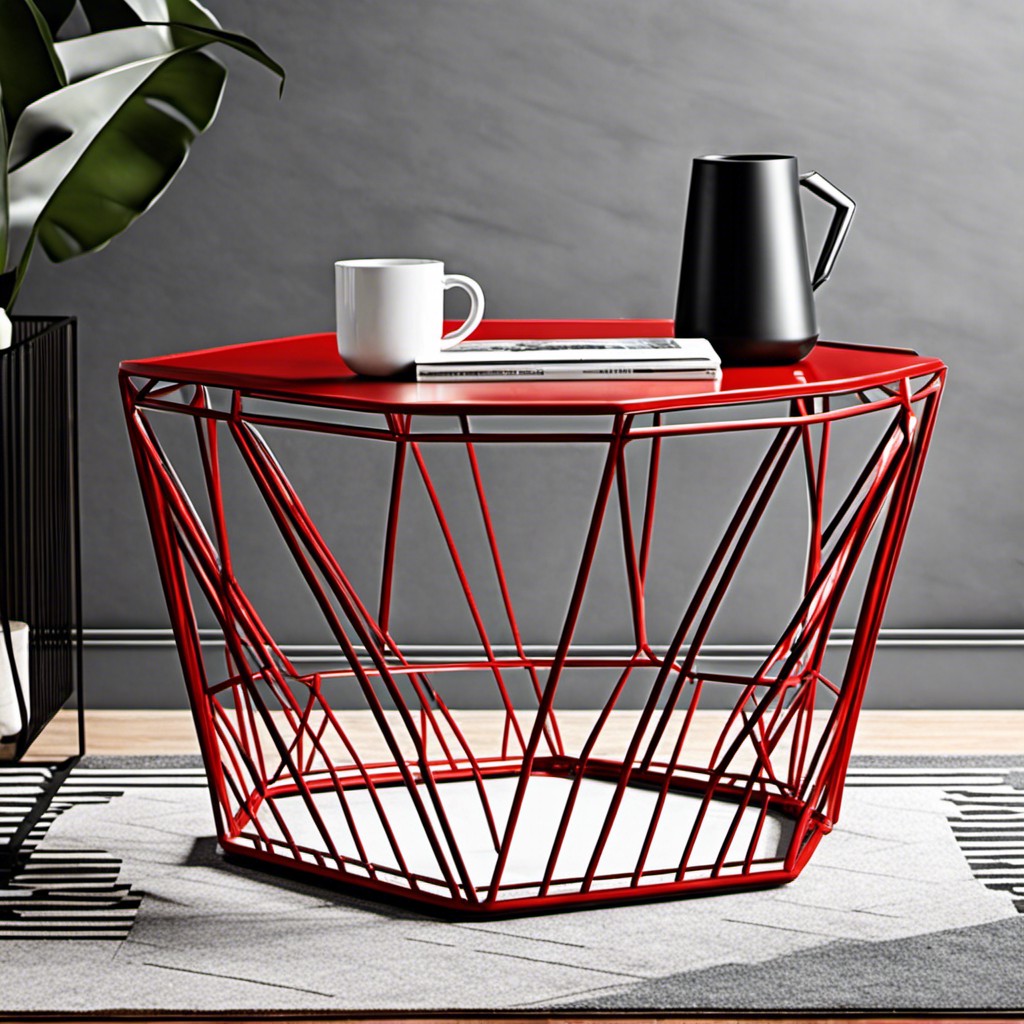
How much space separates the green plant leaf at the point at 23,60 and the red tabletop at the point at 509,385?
38 centimetres

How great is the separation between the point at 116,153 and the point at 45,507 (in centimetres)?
43

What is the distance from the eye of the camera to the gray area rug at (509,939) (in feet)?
3.91

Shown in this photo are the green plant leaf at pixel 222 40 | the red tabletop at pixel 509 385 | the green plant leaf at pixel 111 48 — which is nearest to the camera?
the red tabletop at pixel 509 385

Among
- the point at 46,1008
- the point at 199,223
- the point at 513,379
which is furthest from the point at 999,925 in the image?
the point at 199,223

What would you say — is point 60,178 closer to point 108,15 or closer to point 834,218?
point 108,15

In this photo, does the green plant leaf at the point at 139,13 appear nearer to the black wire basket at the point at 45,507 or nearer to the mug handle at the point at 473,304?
the black wire basket at the point at 45,507

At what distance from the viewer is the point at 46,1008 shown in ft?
3.86

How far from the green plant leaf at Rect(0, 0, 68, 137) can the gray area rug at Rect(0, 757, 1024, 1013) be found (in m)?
0.75

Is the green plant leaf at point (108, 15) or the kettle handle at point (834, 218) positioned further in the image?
the green plant leaf at point (108, 15)

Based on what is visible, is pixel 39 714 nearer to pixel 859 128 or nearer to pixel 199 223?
pixel 199 223

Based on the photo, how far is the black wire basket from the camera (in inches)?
67.8

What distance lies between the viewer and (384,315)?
50.5 inches

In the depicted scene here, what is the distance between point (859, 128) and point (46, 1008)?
1447 millimetres

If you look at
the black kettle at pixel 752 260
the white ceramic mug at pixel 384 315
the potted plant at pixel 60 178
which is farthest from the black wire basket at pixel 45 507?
the black kettle at pixel 752 260
